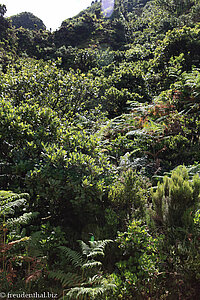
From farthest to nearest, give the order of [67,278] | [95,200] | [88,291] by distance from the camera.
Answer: [95,200]
[67,278]
[88,291]

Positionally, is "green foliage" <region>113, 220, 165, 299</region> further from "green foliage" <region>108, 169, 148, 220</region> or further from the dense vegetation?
"green foliage" <region>108, 169, 148, 220</region>

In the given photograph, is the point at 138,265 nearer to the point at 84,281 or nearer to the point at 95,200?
the point at 84,281

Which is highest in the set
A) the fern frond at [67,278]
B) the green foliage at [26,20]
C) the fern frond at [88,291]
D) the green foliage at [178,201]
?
the green foliage at [26,20]

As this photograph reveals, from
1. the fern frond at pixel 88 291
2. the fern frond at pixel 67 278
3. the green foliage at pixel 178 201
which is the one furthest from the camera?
the green foliage at pixel 178 201

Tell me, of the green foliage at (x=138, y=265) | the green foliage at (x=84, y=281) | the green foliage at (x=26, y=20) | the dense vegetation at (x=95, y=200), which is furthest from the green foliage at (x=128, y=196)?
the green foliage at (x=26, y=20)

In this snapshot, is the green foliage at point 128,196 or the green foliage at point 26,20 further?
the green foliage at point 26,20

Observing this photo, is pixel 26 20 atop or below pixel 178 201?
atop

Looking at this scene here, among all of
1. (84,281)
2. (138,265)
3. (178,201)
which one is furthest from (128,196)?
(84,281)

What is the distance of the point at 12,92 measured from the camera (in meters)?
5.63

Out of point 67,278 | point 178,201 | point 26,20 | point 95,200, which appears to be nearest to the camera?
point 67,278

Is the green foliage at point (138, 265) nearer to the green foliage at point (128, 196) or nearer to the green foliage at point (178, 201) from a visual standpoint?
the green foliage at point (178, 201)

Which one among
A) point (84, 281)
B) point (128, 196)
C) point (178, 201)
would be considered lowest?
point (84, 281)

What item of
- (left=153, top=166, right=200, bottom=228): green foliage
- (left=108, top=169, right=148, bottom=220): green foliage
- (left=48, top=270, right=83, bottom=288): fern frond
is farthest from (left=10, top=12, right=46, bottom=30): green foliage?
(left=48, top=270, right=83, bottom=288): fern frond

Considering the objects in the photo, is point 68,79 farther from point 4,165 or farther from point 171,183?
point 171,183
